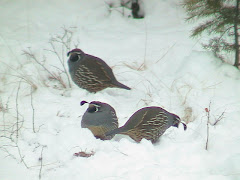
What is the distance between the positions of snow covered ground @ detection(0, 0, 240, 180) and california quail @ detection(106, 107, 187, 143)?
120mm

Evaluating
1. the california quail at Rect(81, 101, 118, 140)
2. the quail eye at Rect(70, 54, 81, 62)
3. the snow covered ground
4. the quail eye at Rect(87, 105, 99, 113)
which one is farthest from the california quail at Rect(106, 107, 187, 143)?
the quail eye at Rect(70, 54, 81, 62)

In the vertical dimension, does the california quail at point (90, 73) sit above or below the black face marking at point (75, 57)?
below

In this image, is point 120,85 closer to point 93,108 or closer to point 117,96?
point 117,96

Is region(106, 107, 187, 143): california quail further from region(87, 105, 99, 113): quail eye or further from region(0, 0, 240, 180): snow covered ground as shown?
region(87, 105, 99, 113): quail eye

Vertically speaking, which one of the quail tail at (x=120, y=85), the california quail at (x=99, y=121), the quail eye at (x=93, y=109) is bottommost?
the quail tail at (x=120, y=85)

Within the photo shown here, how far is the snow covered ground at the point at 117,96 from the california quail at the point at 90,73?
5.5 inches

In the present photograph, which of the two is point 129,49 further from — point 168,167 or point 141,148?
point 168,167

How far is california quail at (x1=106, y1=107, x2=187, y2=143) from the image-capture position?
462 centimetres

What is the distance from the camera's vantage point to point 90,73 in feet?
19.7

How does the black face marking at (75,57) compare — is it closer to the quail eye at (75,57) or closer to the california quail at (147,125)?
the quail eye at (75,57)

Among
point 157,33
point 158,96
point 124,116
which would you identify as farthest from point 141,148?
point 157,33

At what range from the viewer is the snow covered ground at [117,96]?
386cm

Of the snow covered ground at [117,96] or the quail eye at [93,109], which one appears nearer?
the snow covered ground at [117,96]

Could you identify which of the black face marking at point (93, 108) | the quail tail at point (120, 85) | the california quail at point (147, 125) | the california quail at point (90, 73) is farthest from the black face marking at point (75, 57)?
the california quail at point (147, 125)
